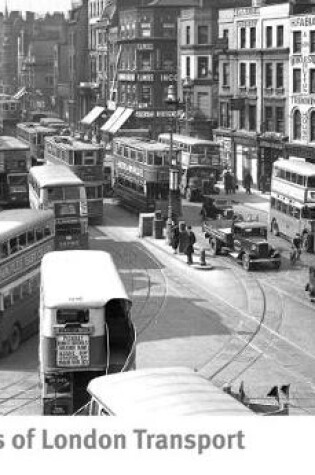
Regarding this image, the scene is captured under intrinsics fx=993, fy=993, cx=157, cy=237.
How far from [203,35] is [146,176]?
108 ft

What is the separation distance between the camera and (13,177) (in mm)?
59375

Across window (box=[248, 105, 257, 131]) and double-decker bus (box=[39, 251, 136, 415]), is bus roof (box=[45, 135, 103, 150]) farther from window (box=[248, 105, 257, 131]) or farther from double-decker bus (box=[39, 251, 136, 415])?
double-decker bus (box=[39, 251, 136, 415])

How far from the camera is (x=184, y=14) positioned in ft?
294

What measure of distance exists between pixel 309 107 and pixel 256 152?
334 inches

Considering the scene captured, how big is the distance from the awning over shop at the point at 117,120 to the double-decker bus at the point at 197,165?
3093 cm

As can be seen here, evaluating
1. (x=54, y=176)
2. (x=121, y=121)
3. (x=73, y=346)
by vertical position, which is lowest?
(x=73, y=346)

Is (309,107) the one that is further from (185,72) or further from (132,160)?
(185,72)

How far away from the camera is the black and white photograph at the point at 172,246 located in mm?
15586

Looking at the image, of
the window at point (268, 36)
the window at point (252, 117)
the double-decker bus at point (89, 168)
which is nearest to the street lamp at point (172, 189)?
the double-decker bus at point (89, 168)

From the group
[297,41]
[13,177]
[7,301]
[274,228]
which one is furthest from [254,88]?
[7,301]

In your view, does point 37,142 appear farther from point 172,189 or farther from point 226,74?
point 172,189

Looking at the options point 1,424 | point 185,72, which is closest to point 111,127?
point 185,72

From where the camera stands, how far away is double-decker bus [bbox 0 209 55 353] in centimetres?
2953

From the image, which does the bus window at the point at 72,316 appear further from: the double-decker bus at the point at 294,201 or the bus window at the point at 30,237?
the double-decker bus at the point at 294,201
